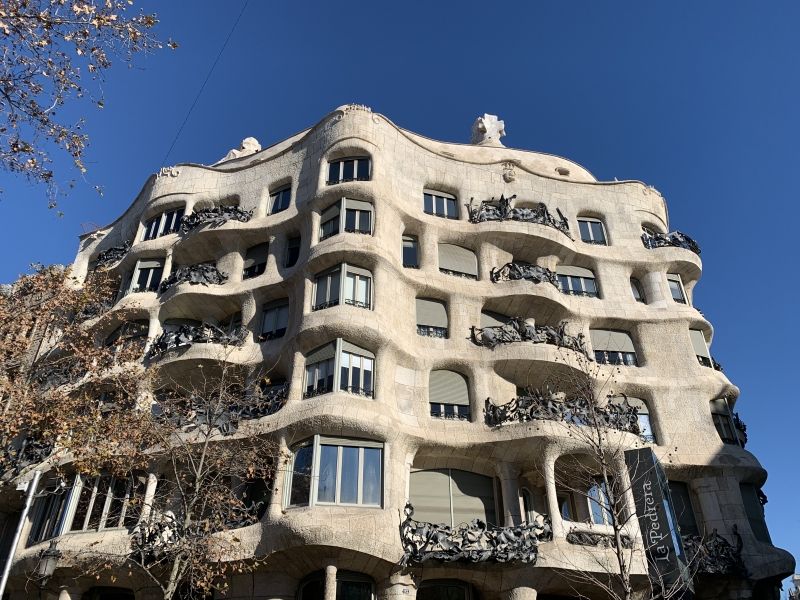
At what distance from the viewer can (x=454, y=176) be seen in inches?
1083

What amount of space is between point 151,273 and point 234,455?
463 inches

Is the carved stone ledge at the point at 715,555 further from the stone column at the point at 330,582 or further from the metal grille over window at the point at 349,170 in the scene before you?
the metal grille over window at the point at 349,170

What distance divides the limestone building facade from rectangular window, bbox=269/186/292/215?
85 mm

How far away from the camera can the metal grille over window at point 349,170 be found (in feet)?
81.6

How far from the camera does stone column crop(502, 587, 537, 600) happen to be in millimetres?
17938

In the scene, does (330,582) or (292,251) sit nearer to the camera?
(330,582)

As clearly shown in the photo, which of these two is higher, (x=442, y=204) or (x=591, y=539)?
(x=442, y=204)

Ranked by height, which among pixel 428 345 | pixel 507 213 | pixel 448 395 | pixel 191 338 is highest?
pixel 507 213

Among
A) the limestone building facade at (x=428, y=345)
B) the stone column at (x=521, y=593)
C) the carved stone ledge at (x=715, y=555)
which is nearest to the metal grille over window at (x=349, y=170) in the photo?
the limestone building facade at (x=428, y=345)

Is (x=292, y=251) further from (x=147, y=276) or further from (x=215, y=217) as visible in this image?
(x=147, y=276)

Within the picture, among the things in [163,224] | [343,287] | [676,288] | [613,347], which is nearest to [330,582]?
[343,287]

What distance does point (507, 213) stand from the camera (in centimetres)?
2625

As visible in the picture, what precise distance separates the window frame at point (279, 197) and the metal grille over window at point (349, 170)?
235 cm

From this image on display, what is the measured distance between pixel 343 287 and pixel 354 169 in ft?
20.3
